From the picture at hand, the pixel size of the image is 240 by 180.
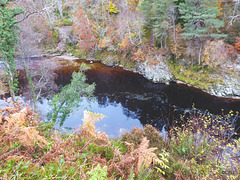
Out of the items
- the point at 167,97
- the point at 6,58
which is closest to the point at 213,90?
the point at 167,97

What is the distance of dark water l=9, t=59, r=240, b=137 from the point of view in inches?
Result: 503

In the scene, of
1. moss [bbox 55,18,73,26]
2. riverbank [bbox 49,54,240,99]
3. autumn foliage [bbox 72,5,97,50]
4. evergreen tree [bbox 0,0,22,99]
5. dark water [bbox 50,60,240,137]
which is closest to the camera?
evergreen tree [bbox 0,0,22,99]

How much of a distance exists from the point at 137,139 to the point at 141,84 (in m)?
14.2

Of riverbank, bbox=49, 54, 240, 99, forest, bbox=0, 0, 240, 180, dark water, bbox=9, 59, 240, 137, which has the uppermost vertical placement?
forest, bbox=0, 0, 240, 180

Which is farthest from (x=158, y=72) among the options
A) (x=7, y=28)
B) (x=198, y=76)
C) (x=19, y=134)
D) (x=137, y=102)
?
(x=19, y=134)

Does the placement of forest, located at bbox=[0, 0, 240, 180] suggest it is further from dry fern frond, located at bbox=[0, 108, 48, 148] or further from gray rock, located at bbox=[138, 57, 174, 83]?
gray rock, located at bbox=[138, 57, 174, 83]

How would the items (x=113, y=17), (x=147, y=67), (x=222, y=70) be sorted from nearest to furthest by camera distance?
(x=222, y=70), (x=147, y=67), (x=113, y=17)

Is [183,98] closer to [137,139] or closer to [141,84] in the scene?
[141,84]

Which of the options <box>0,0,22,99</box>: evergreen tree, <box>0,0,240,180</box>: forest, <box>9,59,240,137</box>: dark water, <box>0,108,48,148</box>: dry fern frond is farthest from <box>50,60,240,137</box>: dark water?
<box>0,108,48,148</box>: dry fern frond

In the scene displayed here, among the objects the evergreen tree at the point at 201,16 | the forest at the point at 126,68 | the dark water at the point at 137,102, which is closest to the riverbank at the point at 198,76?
the forest at the point at 126,68

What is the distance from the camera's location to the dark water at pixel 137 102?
12.8 meters

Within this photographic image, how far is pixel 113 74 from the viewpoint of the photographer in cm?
2233

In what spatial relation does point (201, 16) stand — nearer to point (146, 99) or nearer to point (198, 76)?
point (198, 76)

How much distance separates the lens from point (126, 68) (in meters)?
23.8
